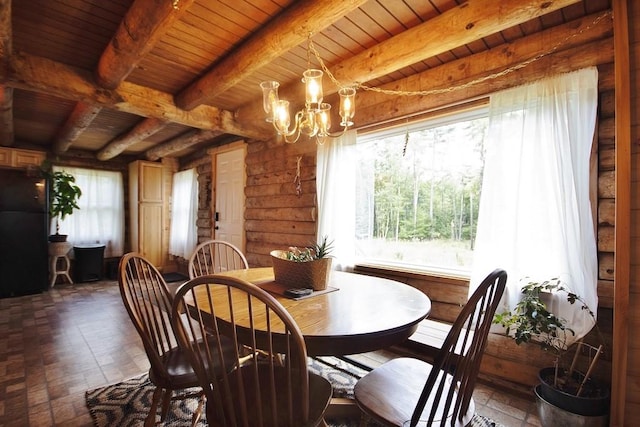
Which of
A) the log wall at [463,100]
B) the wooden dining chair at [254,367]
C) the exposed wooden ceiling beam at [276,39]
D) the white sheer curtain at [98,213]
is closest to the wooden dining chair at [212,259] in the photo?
the log wall at [463,100]

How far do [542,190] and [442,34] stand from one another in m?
1.16

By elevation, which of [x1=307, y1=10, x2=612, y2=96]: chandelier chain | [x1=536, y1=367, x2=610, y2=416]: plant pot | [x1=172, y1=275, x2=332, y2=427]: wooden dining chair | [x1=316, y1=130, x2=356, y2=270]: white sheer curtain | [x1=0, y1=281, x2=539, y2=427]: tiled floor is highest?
[x1=307, y1=10, x2=612, y2=96]: chandelier chain

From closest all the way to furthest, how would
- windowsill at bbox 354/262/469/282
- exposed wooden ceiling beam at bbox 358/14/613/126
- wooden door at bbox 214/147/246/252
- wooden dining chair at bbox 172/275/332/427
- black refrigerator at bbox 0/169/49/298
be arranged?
wooden dining chair at bbox 172/275/332/427 < exposed wooden ceiling beam at bbox 358/14/613/126 < windowsill at bbox 354/262/469/282 < black refrigerator at bbox 0/169/49/298 < wooden door at bbox 214/147/246/252

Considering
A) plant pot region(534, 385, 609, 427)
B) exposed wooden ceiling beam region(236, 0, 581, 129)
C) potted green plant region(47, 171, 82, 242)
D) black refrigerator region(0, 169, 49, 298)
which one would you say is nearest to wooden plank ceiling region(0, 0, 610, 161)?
exposed wooden ceiling beam region(236, 0, 581, 129)

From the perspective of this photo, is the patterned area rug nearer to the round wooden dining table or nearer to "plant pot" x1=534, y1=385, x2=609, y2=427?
"plant pot" x1=534, y1=385, x2=609, y2=427

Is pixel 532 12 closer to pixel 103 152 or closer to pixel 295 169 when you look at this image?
pixel 295 169

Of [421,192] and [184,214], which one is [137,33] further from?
[184,214]

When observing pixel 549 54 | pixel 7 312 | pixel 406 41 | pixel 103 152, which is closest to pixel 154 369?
pixel 406 41

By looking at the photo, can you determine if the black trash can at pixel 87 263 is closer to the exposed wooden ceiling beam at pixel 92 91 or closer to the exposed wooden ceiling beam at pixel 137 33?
the exposed wooden ceiling beam at pixel 92 91

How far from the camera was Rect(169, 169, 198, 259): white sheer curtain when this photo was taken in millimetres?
5566

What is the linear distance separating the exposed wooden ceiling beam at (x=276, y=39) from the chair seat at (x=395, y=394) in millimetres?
1818

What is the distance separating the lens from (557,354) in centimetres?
174

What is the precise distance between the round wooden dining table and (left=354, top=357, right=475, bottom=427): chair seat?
0.75ft

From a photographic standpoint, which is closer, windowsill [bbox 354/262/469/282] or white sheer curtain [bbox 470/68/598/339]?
white sheer curtain [bbox 470/68/598/339]
